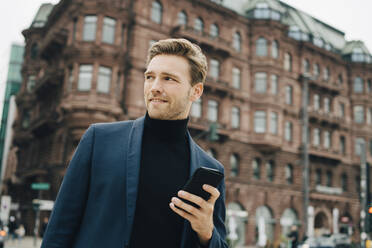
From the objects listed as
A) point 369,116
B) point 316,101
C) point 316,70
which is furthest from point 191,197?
point 369,116

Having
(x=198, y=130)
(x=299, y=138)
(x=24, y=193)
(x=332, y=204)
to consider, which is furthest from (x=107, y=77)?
(x=332, y=204)

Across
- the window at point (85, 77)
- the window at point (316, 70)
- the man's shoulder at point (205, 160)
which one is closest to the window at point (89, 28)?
the window at point (85, 77)

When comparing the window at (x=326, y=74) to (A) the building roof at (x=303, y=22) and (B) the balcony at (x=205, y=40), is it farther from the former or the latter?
(B) the balcony at (x=205, y=40)

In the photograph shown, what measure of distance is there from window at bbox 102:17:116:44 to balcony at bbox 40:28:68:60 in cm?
340

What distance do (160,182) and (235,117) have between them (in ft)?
104

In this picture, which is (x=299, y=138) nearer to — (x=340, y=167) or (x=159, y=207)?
(x=340, y=167)

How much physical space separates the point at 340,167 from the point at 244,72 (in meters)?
14.7

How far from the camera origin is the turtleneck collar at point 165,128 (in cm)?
237

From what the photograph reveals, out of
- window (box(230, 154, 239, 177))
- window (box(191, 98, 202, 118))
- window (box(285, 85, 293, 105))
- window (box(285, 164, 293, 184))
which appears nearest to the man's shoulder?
window (box(191, 98, 202, 118))

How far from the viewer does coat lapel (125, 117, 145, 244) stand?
2107mm

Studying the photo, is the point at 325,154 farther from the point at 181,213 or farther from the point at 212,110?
the point at 181,213

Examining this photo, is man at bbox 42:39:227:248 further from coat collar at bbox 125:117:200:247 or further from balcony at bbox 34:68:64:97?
balcony at bbox 34:68:64:97

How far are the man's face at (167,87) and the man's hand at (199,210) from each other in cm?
55

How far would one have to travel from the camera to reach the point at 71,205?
84.4 inches
